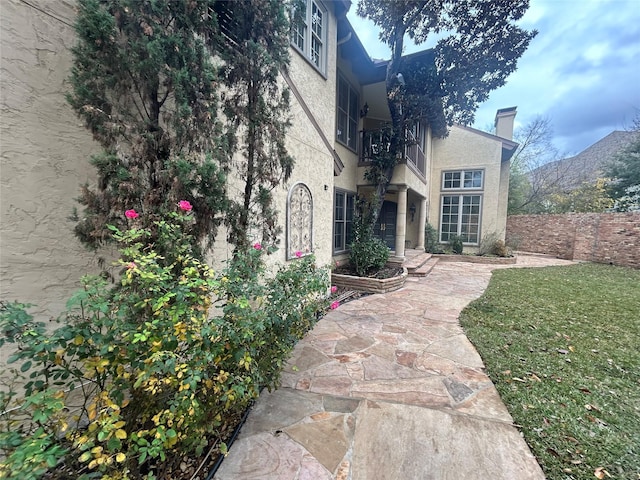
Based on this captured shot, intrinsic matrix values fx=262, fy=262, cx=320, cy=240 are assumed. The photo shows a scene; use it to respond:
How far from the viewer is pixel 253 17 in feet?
9.62

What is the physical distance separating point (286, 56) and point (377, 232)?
1116 centimetres

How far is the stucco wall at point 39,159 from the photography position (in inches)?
79.4

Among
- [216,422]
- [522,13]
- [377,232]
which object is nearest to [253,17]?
[216,422]

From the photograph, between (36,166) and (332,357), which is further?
(332,357)

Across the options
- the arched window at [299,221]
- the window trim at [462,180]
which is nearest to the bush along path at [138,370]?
the arched window at [299,221]

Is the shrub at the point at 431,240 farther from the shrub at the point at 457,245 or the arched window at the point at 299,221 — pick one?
the arched window at the point at 299,221

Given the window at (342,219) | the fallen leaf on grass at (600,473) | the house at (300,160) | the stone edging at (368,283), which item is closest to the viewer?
the fallen leaf on grass at (600,473)

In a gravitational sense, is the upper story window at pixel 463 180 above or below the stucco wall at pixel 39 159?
above

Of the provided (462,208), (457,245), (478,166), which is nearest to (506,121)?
(478,166)

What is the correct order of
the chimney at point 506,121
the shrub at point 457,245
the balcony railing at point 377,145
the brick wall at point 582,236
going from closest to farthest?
the balcony railing at point 377,145 → the brick wall at point 582,236 → the shrub at point 457,245 → the chimney at point 506,121

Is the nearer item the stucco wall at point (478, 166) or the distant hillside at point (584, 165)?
the stucco wall at point (478, 166)

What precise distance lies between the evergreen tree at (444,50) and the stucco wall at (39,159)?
7198 millimetres

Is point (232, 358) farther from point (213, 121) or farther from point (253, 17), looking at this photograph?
point (253, 17)

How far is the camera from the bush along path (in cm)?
135
